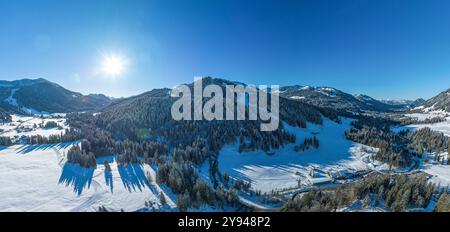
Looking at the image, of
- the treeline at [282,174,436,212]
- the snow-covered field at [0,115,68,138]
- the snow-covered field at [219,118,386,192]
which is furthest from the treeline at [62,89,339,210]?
the snow-covered field at [0,115,68,138]

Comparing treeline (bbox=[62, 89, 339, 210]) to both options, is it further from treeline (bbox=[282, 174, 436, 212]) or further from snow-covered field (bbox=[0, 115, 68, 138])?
snow-covered field (bbox=[0, 115, 68, 138])

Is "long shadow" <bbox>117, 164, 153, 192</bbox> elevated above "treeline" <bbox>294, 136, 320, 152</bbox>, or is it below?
below

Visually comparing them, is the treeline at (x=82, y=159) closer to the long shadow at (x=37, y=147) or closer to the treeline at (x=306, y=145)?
the long shadow at (x=37, y=147)

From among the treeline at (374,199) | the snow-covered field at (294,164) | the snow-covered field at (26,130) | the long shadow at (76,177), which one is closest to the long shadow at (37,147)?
the snow-covered field at (26,130)
